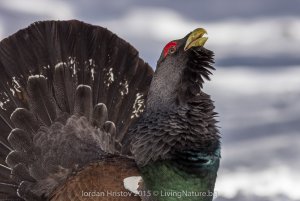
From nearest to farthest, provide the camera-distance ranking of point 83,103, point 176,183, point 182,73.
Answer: point 176,183 < point 182,73 < point 83,103

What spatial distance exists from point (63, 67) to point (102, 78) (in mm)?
536

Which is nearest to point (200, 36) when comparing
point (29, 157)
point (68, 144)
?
point (68, 144)

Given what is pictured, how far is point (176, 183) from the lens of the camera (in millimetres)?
6645

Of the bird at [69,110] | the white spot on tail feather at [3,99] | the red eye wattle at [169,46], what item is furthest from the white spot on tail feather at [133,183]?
the white spot on tail feather at [3,99]

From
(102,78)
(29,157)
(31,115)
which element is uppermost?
(102,78)

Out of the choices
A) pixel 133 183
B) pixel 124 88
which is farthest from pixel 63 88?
pixel 133 183

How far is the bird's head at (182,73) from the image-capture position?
6832 millimetres

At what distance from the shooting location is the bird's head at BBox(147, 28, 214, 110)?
6832 millimetres

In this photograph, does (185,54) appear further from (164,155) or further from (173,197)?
(173,197)

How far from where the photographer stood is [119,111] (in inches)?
342

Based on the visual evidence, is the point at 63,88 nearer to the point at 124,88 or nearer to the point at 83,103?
the point at 83,103

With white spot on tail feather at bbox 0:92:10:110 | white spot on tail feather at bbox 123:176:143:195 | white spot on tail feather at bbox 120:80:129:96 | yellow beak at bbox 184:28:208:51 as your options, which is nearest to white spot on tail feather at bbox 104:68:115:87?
white spot on tail feather at bbox 120:80:129:96

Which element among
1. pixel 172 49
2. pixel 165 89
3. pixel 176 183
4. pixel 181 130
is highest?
pixel 172 49

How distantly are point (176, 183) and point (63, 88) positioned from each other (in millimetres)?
2633
